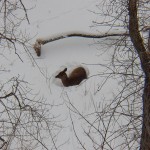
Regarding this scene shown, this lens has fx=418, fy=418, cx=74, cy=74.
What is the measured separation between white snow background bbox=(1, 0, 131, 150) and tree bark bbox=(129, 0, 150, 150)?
2022 mm

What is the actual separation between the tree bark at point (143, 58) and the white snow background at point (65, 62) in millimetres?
2022

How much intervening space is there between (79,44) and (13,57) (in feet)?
5.51

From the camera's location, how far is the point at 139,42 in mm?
6473

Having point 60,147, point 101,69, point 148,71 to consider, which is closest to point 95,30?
point 101,69

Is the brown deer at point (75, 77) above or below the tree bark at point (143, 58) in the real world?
above

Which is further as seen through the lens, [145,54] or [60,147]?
[60,147]

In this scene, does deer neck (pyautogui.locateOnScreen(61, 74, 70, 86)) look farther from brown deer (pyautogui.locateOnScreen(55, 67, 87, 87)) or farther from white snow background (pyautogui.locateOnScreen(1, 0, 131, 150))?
white snow background (pyautogui.locateOnScreen(1, 0, 131, 150))

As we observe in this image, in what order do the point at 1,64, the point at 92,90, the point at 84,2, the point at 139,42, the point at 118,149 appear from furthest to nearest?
the point at 84,2
the point at 1,64
the point at 92,90
the point at 118,149
the point at 139,42

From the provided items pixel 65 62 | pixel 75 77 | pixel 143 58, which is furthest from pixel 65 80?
pixel 143 58

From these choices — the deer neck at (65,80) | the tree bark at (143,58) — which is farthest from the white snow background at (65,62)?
the tree bark at (143,58)

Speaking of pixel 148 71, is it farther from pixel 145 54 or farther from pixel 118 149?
pixel 118 149

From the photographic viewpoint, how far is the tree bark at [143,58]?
6289 millimetres

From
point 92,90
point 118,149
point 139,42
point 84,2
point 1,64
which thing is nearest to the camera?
point 139,42

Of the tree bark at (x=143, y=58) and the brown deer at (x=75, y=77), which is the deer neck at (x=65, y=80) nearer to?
the brown deer at (x=75, y=77)
